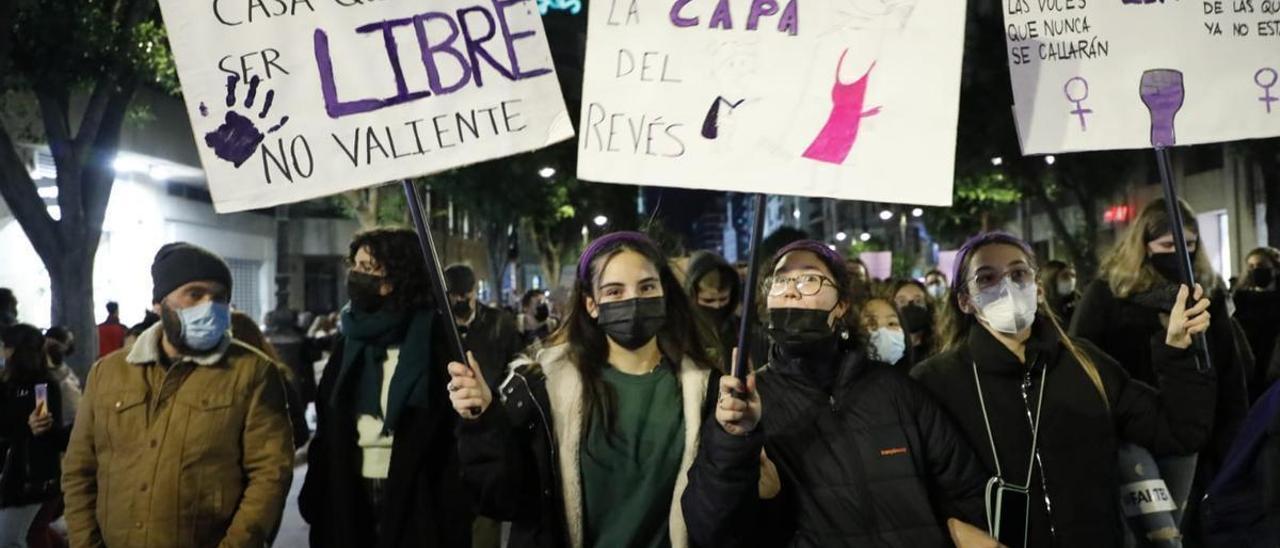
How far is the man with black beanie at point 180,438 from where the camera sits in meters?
3.78

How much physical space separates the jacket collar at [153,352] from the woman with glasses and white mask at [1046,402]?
2.42m

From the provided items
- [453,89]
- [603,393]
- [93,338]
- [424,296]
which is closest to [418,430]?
[424,296]

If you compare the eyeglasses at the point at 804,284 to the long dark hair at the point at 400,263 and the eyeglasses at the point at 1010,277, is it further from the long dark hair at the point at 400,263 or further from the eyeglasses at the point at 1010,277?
the long dark hair at the point at 400,263

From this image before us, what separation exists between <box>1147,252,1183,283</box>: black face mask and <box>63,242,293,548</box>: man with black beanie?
Result: 349 cm

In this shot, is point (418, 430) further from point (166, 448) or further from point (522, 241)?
point (522, 241)

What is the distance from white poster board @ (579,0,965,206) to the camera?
9.64 ft

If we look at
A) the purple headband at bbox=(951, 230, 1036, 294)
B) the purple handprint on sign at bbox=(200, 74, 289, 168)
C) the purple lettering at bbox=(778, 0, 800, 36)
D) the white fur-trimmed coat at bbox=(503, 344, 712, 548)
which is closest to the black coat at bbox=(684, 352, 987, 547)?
the white fur-trimmed coat at bbox=(503, 344, 712, 548)

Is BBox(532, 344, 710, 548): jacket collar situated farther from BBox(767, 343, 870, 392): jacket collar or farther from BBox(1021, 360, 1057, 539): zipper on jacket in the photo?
BBox(1021, 360, 1057, 539): zipper on jacket

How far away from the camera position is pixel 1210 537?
9.94 ft

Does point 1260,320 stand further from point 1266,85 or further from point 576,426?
point 576,426

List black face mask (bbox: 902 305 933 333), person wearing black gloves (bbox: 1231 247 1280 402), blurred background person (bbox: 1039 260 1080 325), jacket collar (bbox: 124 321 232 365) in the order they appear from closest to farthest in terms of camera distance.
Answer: jacket collar (bbox: 124 321 232 365) → person wearing black gloves (bbox: 1231 247 1280 402) → black face mask (bbox: 902 305 933 333) → blurred background person (bbox: 1039 260 1080 325)

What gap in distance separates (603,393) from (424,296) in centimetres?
136

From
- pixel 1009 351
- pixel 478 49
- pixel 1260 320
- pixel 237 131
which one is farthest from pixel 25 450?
pixel 1260 320

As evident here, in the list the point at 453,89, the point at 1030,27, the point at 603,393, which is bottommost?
the point at 603,393
